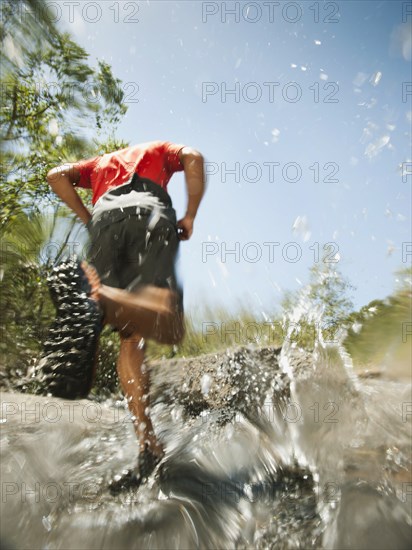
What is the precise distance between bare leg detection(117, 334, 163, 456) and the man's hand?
63cm

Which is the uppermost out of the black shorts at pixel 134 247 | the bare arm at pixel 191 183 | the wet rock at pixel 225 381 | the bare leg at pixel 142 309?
the bare arm at pixel 191 183

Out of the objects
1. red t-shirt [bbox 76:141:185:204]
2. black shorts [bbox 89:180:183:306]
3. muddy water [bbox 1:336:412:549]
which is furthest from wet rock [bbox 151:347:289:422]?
red t-shirt [bbox 76:141:185:204]

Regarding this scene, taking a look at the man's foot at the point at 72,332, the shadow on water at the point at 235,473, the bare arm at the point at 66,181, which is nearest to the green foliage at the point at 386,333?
the shadow on water at the point at 235,473

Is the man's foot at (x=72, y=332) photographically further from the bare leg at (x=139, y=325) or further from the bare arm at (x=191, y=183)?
the bare arm at (x=191, y=183)

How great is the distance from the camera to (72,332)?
7.23 ft

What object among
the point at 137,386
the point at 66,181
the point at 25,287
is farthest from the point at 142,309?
the point at 25,287

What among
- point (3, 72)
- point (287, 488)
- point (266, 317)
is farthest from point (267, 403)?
point (3, 72)

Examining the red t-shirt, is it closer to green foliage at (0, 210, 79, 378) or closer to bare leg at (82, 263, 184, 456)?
bare leg at (82, 263, 184, 456)

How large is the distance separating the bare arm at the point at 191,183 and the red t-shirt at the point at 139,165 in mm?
64

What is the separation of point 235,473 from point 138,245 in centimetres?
116

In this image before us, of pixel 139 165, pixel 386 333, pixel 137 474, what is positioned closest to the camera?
pixel 137 474

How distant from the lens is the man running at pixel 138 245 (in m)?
1.96

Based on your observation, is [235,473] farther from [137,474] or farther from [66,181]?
[66,181]

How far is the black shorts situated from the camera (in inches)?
82.9
